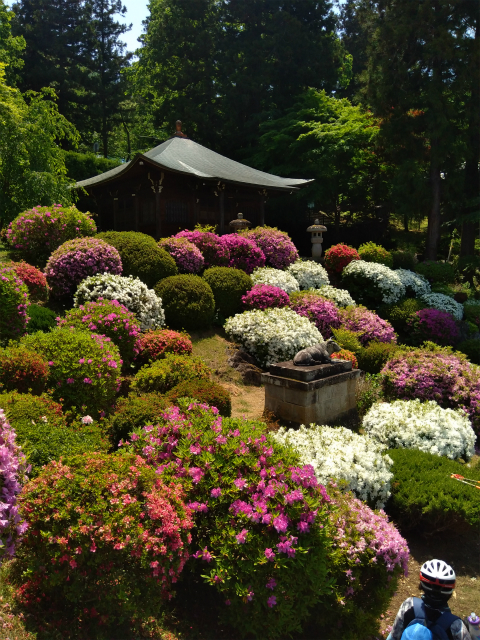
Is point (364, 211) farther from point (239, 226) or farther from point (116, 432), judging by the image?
point (116, 432)

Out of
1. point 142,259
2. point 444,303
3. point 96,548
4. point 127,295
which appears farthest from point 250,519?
point 444,303

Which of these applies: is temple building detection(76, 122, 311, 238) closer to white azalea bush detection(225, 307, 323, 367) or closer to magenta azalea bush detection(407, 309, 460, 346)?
white azalea bush detection(225, 307, 323, 367)

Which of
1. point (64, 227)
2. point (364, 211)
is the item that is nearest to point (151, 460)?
point (64, 227)

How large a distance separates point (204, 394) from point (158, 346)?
2.42m

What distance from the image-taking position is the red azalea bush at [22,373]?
18.6 ft

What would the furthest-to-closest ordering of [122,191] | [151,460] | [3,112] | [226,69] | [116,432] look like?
[226,69], [122,191], [3,112], [116,432], [151,460]

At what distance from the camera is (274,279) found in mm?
13711

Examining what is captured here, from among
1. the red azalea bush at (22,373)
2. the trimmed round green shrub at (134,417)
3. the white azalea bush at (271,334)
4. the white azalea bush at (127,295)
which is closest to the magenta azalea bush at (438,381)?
the white azalea bush at (271,334)

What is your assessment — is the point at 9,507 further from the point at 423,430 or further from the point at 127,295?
the point at 127,295

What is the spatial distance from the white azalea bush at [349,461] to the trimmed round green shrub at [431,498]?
196 mm

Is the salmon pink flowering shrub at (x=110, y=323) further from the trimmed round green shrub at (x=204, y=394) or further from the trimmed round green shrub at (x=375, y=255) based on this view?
the trimmed round green shrub at (x=375, y=255)

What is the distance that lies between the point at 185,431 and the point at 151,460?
1.21 ft

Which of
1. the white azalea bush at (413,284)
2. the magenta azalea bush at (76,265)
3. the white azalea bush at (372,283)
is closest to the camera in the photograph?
the magenta azalea bush at (76,265)

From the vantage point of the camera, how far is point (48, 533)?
3227mm
